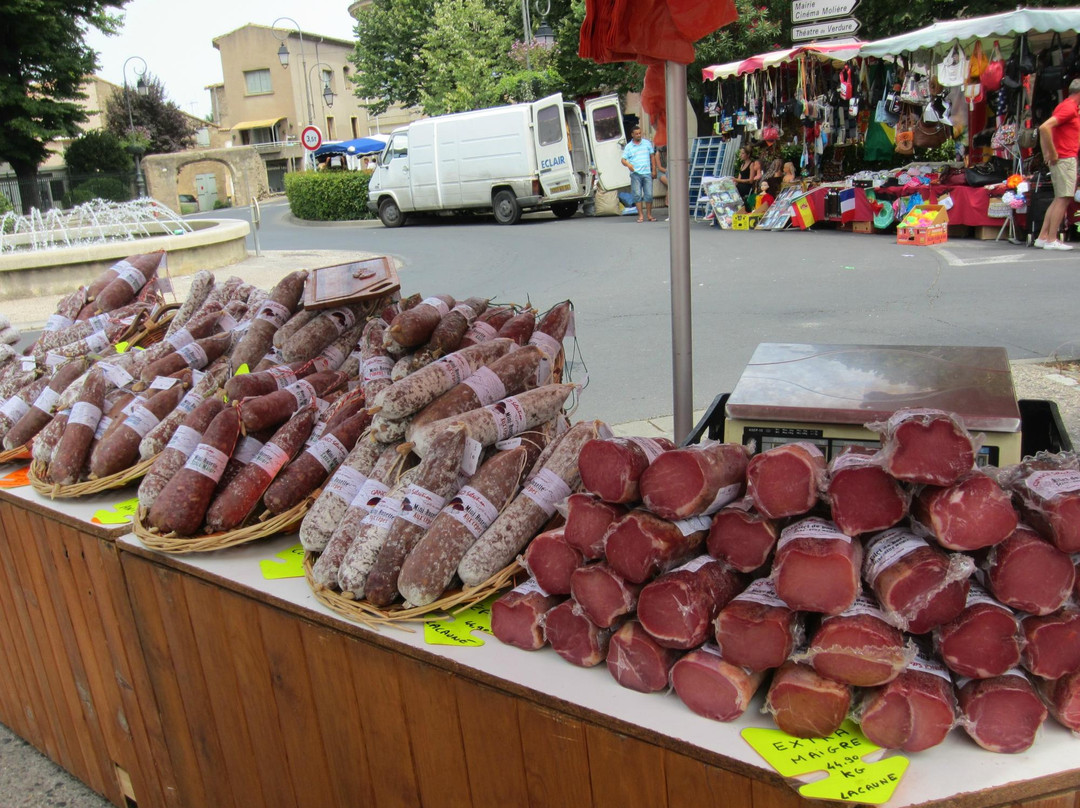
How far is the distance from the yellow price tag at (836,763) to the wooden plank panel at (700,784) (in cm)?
7

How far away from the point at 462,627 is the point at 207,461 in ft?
3.36

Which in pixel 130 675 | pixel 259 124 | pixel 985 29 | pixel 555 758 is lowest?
pixel 130 675

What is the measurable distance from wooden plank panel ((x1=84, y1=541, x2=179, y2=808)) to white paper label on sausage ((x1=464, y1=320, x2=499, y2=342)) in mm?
1248

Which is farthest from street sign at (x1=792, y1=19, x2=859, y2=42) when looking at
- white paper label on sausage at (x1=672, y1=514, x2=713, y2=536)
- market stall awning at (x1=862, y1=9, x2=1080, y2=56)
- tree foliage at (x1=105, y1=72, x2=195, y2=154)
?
tree foliage at (x1=105, y1=72, x2=195, y2=154)

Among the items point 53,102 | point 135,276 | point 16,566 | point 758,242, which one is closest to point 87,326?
point 135,276

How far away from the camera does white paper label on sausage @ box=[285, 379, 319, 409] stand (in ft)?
8.84

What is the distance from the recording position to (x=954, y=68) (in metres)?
12.2

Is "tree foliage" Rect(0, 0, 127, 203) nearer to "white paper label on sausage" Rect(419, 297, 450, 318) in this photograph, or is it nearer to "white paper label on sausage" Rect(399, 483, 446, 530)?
"white paper label on sausage" Rect(419, 297, 450, 318)

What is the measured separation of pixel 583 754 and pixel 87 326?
11.2 feet

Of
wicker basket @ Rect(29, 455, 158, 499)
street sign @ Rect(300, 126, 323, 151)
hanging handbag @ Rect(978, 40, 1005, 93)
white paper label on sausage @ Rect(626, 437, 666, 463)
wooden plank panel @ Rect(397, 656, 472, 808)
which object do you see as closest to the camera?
white paper label on sausage @ Rect(626, 437, 666, 463)

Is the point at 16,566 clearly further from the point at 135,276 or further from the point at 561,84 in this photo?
the point at 561,84

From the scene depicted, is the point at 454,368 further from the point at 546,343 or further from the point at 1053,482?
the point at 1053,482

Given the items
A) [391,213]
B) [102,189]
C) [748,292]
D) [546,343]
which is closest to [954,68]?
[748,292]

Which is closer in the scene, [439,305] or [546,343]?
[546,343]
